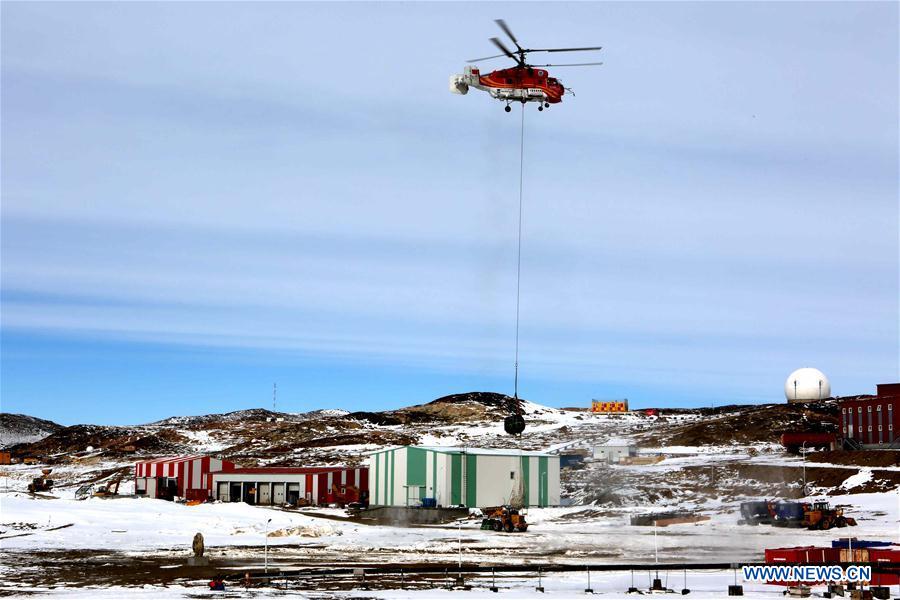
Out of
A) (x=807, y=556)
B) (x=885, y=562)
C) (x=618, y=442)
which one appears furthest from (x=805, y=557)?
(x=618, y=442)

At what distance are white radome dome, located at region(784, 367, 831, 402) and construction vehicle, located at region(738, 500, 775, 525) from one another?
7226cm

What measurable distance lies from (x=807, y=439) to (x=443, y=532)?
47967mm

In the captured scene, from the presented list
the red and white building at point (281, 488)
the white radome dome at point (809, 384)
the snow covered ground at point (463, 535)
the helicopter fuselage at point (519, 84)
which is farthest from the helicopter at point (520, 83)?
the white radome dome at point (809, 384)

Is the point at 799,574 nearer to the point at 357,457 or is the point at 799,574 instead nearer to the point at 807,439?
the point at 807,439

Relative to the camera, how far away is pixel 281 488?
101 m

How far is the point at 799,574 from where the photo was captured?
42.9 meters

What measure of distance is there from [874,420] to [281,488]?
5935cm

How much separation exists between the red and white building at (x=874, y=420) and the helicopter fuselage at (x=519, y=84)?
60.5 m

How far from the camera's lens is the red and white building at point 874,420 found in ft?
326

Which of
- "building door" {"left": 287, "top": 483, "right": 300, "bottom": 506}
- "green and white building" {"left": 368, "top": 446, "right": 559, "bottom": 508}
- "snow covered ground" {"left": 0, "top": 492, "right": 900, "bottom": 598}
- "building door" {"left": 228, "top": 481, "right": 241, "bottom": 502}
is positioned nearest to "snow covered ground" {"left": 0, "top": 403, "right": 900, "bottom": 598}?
"snow covered ground" {"left": 0, "top": 492, "right": 900, "bottom": 598}

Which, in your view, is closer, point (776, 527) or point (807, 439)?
point (776, 527)

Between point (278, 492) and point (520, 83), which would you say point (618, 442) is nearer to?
point (278, 492)

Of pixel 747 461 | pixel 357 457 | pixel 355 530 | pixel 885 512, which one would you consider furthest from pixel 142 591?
pixel 357 457

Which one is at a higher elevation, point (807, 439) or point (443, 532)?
point (807, 439)
